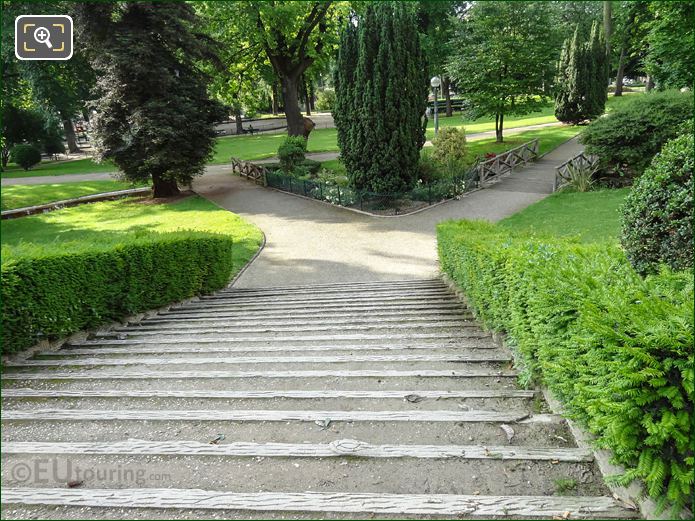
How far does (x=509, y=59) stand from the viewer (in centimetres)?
2392

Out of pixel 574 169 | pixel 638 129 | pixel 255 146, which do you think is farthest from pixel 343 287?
pixel 255 146

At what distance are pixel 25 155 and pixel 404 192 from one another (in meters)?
29.5

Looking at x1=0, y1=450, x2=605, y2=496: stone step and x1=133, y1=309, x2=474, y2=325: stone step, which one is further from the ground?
x1=0, y1=450, x2=605, y2=496: stone step

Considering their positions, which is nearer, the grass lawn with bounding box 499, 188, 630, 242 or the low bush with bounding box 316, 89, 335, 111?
the grass lawn with bounding box 499, 188, 630, 242

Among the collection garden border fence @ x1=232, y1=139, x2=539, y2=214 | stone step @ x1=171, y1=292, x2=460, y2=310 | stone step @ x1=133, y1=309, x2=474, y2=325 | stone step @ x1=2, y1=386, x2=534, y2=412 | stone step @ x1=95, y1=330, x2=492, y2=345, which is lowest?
stone step @ x1=171, y1=292, x2=460, y2=310

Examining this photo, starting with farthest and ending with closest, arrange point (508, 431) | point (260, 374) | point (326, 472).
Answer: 1. point (260, 374)
2. point (508, 431)
3. point (326, 472)

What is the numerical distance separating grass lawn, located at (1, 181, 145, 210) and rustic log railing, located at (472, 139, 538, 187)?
17.5 meters

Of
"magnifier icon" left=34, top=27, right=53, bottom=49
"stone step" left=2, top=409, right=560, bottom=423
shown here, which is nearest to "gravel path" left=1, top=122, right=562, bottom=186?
"magnifier icon" left=34, top=27, right=53, bottom=49

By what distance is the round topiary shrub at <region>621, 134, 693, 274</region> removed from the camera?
4445 mm

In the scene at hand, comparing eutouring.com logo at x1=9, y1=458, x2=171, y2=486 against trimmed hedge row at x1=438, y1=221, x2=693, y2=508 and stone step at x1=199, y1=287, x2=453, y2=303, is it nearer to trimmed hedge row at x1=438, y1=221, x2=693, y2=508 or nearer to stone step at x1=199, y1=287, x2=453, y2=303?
trimmed hedge row at x1=438, y1=221, x2=693, y2=508

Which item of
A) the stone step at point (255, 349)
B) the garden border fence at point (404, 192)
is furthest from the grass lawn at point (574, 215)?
the stone step at point (255, 349)

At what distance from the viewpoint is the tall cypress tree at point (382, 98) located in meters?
16.0

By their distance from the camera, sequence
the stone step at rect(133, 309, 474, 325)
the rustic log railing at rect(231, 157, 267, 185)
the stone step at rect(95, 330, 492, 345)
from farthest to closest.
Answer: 1. the rustic log railing at rect(231, 157, 267, 185)
2. the stone step at rect(133, 309, 474, 325)
3. the stone step at rect(95, 330, 492, 345)

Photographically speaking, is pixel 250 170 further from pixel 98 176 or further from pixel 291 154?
pixel 98 176
